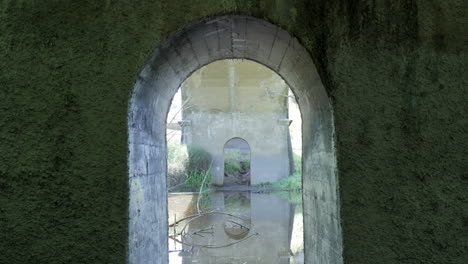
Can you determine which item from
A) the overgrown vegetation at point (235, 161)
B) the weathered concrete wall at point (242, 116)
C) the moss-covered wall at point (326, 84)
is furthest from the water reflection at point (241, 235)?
the overgrown vegetation at point (235, 161)

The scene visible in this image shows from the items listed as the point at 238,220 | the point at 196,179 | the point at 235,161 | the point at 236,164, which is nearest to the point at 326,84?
the point at 238,220

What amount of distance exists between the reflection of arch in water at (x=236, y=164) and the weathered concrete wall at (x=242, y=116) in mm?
3808

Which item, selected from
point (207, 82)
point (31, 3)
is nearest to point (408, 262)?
A: point (31, 3)

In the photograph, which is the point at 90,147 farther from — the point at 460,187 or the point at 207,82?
the point at 207,82

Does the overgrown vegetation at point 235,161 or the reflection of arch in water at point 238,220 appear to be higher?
the overgrown vegetation at point 235,161

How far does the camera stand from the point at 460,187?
2113 mm

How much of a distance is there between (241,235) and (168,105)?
3.96 meters

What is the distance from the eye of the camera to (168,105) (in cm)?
340

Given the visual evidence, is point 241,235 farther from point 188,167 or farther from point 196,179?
point 188,167

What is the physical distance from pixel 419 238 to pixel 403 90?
86 centimetres

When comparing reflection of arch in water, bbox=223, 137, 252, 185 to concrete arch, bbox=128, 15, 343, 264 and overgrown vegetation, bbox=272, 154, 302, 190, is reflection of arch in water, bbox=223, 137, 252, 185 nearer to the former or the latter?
overgrown vegetation, bbox=272, 154, 302, 190

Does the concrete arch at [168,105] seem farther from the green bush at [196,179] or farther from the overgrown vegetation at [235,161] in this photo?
the overgrown vegetation at [235,161]

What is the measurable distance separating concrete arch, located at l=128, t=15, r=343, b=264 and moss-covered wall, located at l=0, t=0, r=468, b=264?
0.12 meters

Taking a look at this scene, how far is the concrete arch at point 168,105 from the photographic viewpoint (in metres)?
2.33
